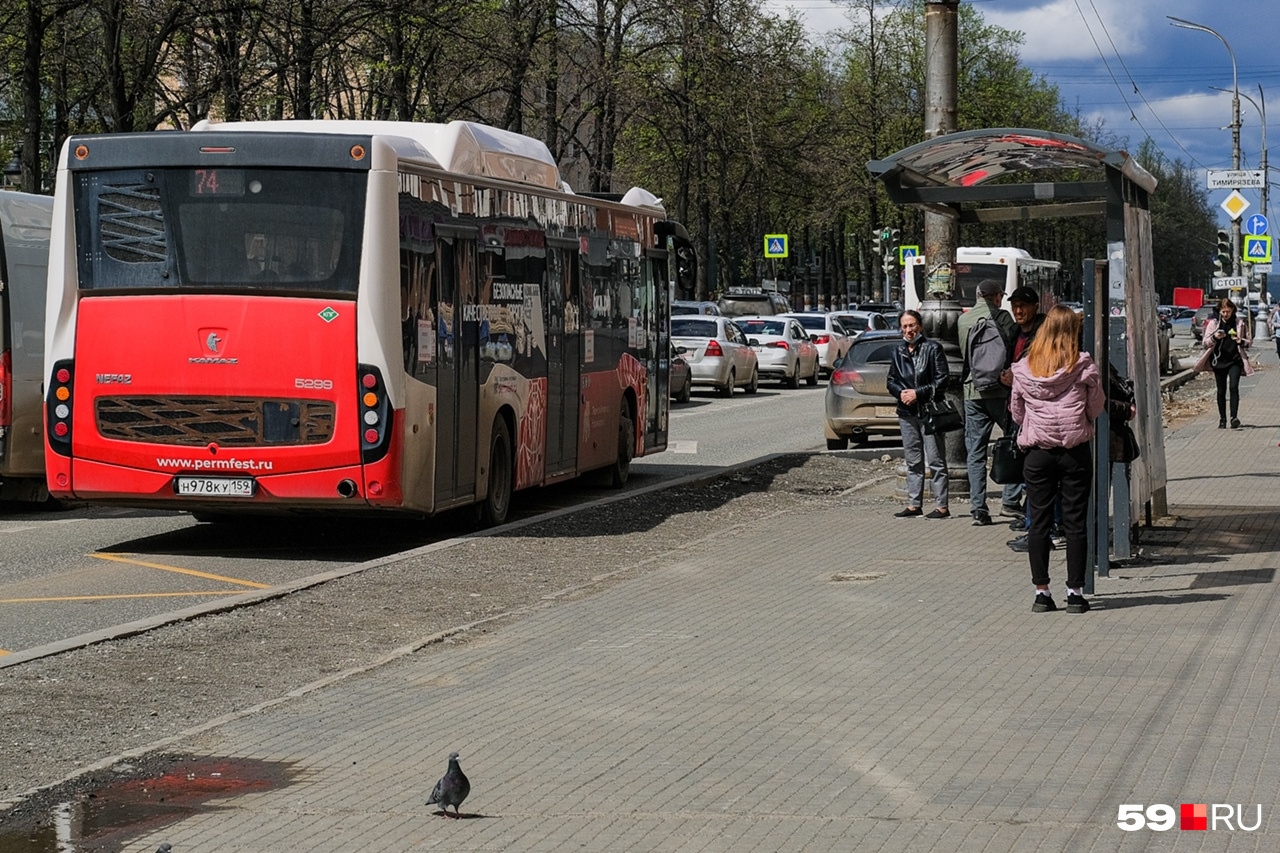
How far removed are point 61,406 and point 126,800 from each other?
7.67m

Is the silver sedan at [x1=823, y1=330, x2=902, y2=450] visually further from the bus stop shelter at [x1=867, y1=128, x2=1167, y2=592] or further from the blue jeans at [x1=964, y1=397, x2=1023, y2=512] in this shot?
the blue jeans at [x1=964, y1=397, x2=1023, y2=512]

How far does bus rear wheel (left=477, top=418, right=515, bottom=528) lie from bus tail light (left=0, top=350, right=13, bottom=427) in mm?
4218

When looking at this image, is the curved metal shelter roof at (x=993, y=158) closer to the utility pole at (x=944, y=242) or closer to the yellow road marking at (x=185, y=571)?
the utility pole at (x=944, y=242)

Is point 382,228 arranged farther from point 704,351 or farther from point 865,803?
point 704,351

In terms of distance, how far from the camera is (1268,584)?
36.3 feet

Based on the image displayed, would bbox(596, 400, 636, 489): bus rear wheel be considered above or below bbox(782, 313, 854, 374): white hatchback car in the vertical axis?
below

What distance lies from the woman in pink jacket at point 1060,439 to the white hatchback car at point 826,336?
1466 inches

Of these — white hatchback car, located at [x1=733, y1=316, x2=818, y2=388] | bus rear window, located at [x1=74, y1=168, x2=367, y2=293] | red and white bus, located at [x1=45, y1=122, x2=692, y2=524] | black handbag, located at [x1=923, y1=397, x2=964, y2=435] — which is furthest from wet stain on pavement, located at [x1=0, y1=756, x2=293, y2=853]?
white hatchback car, located at [x1=733, y1=316, x2=818, y2=388]

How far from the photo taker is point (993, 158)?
1328cm

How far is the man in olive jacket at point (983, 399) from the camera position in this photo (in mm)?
13695

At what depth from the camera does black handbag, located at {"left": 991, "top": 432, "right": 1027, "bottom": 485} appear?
37.0 feet

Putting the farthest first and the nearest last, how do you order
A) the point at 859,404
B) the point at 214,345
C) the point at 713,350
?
the point at 713,350 < the point at 859,404 < the point at 214,345

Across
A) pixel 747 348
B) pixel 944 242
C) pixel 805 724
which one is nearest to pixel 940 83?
pixel 944 242

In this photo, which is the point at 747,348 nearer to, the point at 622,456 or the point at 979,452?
the point at 622,456
